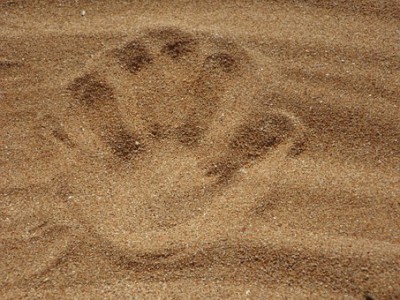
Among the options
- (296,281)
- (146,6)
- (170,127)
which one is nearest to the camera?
(296,281)

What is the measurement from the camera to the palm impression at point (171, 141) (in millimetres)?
1990

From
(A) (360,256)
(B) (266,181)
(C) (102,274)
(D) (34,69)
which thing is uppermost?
(D) (34,69)

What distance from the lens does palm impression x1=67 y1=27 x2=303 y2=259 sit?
6.53 ft

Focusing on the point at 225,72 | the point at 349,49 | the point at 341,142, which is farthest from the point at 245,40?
the point at 341,142

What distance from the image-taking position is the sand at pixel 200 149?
1.91m

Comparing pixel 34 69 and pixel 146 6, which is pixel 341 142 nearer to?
pixel 146 6

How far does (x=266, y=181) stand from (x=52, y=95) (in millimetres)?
1045

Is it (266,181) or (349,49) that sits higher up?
(349,49)

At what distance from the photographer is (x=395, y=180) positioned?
2.01 m

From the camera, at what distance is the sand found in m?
1.91

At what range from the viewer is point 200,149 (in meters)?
2.10

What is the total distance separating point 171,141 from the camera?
2.13m

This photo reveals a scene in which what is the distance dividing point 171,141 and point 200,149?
5.4 inches

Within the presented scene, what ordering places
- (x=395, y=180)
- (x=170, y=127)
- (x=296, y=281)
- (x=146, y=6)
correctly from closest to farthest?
(x=296, y=281) < (x=395, y=180) < (x=170, y=127) < (x=146, y=6)
